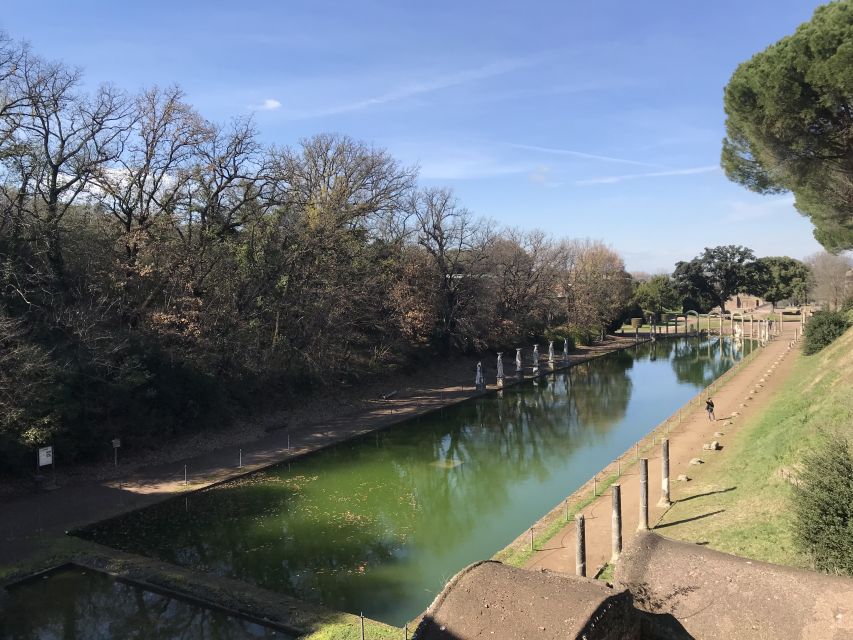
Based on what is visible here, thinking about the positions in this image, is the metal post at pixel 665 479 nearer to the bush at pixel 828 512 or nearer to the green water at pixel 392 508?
the green water at pixel 392 508

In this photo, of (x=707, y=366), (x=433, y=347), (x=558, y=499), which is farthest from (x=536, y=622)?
(x=707, y=366)

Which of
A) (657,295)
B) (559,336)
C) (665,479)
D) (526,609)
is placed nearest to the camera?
(526,609)

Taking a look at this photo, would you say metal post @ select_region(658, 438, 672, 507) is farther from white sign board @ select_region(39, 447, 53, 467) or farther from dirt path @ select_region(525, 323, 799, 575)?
white sign board @ select_region(39, 447, 53, 467)

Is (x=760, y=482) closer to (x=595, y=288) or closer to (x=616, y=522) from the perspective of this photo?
(x=616, y=522)

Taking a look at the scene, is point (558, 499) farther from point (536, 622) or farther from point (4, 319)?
point (4, 319)

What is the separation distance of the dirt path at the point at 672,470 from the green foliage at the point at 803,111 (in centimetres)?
931

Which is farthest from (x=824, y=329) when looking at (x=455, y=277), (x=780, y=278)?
(x=780, y=278)

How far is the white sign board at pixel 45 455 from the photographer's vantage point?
16.5 m

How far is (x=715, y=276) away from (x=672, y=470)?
68.0 meters

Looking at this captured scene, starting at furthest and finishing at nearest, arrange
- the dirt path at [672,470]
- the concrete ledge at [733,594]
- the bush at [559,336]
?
the bush at [559,336], the dirt path at [672,470], the concrete ledge at [733,594]

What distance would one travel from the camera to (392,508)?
17.8 meters

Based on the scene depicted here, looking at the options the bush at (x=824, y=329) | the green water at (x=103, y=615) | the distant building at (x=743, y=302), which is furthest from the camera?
the distant building at (x=743, y=302)

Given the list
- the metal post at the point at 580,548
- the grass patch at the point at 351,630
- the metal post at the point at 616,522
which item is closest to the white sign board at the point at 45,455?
the grass patch at the point at 351,630

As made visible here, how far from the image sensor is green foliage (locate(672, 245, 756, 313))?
7806cm
